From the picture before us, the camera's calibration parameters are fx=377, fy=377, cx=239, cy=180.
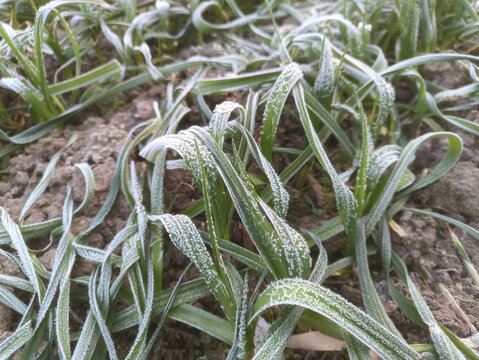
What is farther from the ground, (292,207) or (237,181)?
(237,181)

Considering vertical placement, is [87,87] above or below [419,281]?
above

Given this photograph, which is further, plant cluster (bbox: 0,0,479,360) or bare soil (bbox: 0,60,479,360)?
bare soil (bbox: 0,60,479,360)

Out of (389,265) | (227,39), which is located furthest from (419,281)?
(227,39)

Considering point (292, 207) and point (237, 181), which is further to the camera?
point (292, 207)

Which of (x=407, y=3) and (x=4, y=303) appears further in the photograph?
(x=407, y=3)

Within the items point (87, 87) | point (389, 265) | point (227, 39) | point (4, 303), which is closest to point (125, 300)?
point (4, 303)

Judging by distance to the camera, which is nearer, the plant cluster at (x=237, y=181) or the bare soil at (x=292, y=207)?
the plant cluster at (x=237, y=181)

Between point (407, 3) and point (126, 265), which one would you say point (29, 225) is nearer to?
point (126, 265)

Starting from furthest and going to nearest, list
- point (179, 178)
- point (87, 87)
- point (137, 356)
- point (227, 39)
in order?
point (227, 39)
point (87, 87)
point (179, 178)
point (137, 356)

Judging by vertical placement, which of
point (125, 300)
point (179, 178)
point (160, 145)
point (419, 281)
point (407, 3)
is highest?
point (407, 3)

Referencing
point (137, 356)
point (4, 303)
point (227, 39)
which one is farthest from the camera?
point (227, 39)
